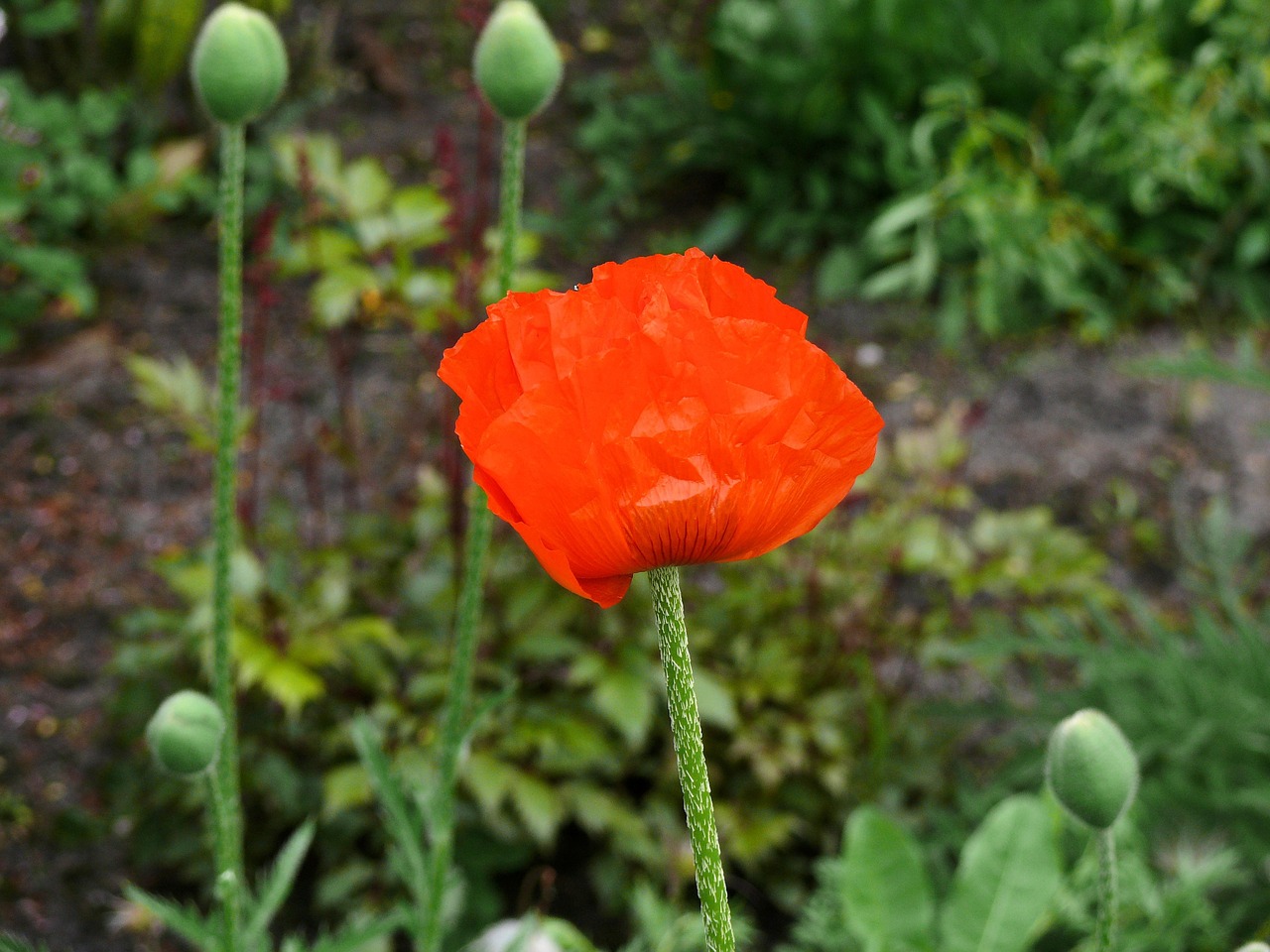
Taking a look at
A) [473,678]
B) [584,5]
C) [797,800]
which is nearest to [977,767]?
[797,800]

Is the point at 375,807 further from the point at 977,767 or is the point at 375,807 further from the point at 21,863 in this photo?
the point at 977,767

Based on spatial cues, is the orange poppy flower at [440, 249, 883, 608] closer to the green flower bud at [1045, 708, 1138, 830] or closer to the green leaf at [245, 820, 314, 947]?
the green flower bud at [1045, 708, 1138, 830]

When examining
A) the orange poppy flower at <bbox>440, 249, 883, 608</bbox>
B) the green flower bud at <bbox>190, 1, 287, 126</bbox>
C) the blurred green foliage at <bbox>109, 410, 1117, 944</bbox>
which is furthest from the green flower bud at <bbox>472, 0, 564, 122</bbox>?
the blurred green foliage at <bbox>109, 410, 1117, 944</bbox>

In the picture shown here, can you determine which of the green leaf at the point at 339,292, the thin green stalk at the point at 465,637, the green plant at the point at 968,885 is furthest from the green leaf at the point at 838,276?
the thin green stalk at the point at 465,637

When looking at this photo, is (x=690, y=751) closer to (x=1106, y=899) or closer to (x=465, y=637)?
(x=1106, y=899)

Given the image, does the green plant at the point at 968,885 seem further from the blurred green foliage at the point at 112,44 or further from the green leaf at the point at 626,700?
the blurred green foliage at the point at 112,44
